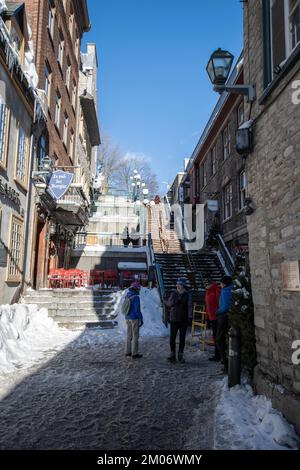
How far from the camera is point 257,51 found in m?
5.92

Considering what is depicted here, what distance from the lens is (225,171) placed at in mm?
19438

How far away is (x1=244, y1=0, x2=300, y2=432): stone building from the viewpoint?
14.3 feet

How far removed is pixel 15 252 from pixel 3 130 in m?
3.67

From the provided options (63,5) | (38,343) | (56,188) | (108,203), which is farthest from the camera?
(108,203)

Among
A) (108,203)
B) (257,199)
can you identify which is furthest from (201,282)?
(108,203)

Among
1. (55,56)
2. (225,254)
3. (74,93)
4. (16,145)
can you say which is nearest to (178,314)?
(16,145)

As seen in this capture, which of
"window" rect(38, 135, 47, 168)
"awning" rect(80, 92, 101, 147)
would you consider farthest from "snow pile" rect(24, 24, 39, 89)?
"awning" rect(80, 92, 101, 147)

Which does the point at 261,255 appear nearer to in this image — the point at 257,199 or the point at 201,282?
the point at 257,199

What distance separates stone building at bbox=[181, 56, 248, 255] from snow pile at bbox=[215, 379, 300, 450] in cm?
1035

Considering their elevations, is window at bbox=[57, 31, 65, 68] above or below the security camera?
above

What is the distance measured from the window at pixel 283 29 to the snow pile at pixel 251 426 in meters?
4.63

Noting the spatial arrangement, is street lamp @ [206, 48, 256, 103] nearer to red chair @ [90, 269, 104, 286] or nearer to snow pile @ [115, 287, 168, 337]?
snow pile @ [115, 287, 168, 337]

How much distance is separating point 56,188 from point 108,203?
22.9 m
